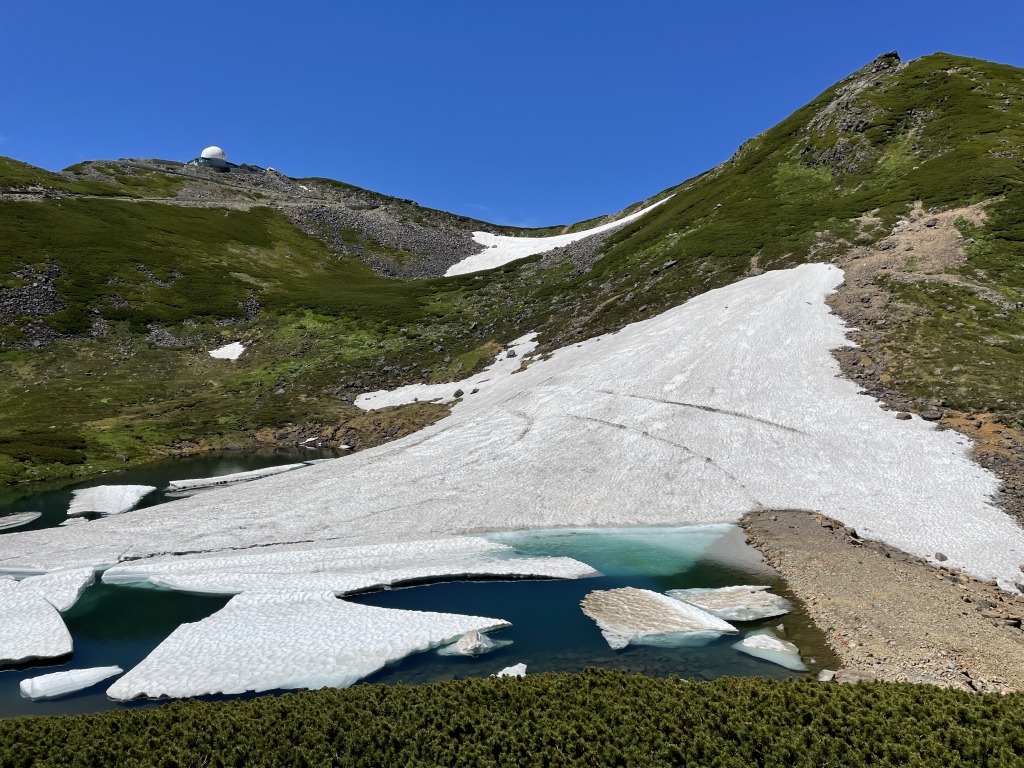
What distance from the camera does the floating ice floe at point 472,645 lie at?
2073 cm

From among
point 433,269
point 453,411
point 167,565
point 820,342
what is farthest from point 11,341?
point 820,342

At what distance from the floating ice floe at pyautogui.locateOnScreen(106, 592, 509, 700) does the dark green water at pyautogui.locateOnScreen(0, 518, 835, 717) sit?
34.0 inches

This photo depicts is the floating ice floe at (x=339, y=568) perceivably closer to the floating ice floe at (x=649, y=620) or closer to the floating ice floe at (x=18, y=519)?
the floating ice floe at (x=649, y=620)

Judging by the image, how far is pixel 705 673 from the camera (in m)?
18.8

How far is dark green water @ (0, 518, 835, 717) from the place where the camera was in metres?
19.3

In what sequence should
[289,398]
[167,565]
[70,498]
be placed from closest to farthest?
[167,565]
[70,498]
[289,398]

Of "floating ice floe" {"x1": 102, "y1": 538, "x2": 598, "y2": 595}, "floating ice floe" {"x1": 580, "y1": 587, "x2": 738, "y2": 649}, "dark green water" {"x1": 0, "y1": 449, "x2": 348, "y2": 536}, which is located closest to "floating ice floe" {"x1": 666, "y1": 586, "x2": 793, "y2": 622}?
"floating ice floe" {"x1": 580, "y1": 587, "x2": 738, "y2": 649}

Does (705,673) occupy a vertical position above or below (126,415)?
below

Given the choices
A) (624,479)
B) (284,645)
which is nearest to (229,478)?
(284,645)

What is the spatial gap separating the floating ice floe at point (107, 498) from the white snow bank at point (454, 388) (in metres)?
29.4

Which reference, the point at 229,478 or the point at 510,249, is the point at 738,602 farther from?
the point at 510,249

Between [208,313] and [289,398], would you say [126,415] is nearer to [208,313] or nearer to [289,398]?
[289,398]

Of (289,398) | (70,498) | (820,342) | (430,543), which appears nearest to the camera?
(430,543)

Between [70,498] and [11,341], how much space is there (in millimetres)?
55688
